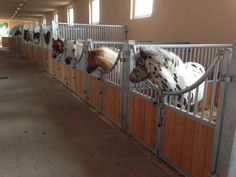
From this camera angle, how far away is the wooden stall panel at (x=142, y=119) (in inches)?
88.1

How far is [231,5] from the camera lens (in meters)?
3.37

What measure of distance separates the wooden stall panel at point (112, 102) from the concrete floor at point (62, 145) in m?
0.16

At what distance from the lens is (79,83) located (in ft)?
13.9

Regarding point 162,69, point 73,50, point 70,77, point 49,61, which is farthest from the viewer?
point 49,61

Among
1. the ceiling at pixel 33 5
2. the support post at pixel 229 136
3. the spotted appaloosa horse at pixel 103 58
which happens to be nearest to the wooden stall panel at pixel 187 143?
the support post at pixel 229 136

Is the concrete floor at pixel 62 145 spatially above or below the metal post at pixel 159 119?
below

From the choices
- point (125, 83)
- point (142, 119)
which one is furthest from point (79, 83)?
point (142, 119)

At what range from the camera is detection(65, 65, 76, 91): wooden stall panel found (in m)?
4.53

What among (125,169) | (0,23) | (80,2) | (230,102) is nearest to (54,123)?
(125,169)

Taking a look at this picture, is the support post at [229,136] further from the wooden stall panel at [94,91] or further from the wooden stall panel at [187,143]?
the wooden stall panel at [94,91]

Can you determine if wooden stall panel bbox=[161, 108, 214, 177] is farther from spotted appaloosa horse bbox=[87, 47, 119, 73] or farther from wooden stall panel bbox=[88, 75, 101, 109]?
wooden stall panel bbox=[88, 75, 101, 109]

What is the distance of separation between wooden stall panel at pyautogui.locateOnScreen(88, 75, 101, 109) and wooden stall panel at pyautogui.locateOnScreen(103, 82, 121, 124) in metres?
0.22

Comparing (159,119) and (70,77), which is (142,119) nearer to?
(159,119)

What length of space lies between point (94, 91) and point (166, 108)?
1.73 metres
